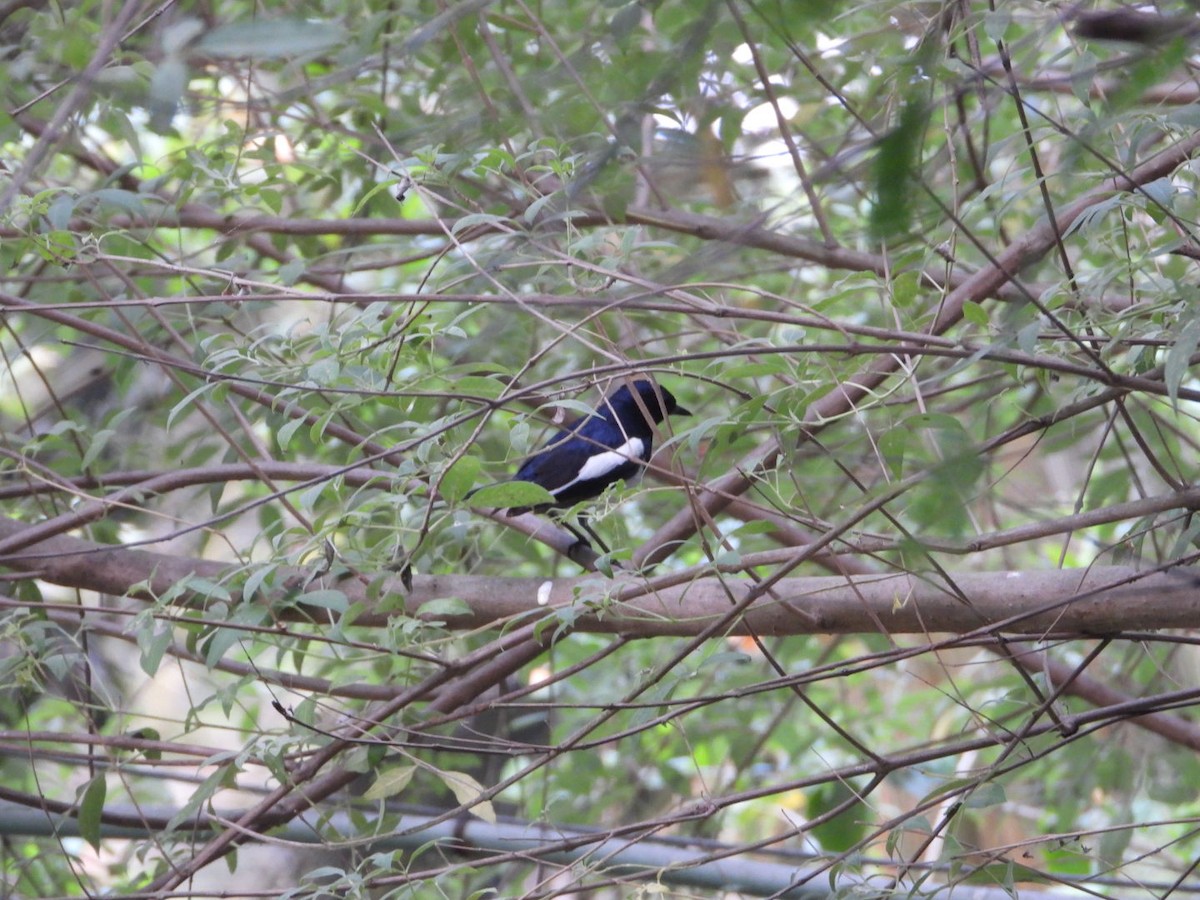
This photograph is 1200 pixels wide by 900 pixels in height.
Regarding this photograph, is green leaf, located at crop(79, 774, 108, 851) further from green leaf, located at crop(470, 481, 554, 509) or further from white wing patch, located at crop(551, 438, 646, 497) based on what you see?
white wing patch, located at crop(551, 438, 646, 497)

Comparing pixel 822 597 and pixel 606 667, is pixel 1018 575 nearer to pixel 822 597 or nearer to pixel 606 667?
pixel 822 597

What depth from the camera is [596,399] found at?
4.38 m

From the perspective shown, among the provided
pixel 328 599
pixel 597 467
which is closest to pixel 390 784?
pixel 328 599

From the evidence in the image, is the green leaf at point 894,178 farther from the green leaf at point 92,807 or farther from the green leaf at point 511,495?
the green leaf at point 92,807

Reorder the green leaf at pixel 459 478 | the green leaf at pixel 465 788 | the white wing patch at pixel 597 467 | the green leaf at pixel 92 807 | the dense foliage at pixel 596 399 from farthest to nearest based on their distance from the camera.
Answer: the white wing patch at pixel 597 467
the green leaf at pixel 92 807
the green leaf at pixel 465 788
the green leaf at pixel 459 478
the dense foliage at pixel 596 399

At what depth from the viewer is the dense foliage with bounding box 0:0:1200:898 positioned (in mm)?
1527

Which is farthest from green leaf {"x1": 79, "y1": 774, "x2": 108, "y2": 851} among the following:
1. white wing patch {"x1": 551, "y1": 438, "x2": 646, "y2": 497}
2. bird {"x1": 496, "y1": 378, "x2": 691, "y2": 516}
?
white wing patch {"x1": 551, "y1": 438, "x2": 646, "y2": 497}

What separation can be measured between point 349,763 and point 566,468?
120cm

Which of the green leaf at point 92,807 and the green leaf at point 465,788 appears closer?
the green leaf at point 465,788

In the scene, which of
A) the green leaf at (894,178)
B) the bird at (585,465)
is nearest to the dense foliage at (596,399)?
the green leaf at (894,178)

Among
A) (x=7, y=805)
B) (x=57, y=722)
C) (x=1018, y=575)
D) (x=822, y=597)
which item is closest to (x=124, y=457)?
(x=7, y=805)

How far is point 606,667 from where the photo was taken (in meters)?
4.62

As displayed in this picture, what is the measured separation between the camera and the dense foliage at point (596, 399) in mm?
1527

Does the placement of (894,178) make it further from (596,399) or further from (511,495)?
(596,399)
